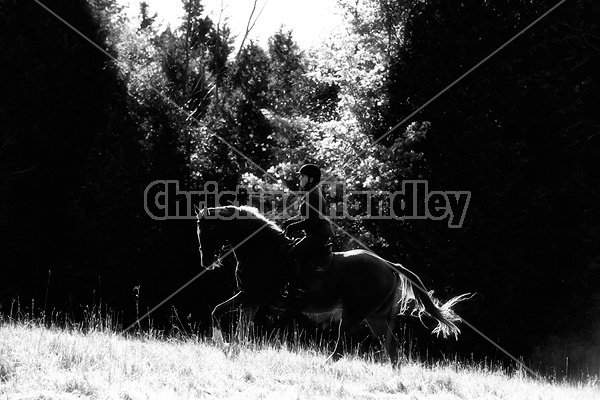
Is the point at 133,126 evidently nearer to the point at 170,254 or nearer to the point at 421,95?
the point at 170,254

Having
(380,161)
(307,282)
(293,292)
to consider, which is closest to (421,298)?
(307,282)

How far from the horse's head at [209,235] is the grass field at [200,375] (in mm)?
1302

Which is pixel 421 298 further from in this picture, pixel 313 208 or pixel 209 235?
pixel 209 235

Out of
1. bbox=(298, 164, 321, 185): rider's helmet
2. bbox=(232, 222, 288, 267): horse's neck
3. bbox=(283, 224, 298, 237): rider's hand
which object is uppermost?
bbox=(298, 164, 321, 185): rider's helmet

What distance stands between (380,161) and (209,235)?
7.27 m

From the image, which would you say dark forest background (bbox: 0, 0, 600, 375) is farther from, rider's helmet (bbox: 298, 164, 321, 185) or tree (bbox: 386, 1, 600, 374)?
rider's helmet (bbox: 298, 164, 321, 185)

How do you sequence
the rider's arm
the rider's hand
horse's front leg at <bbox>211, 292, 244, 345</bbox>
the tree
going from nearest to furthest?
the rider's arm < horse's front leg at <bbox>211, 292, 244, 345</bbox> < the rider's hand < the tree

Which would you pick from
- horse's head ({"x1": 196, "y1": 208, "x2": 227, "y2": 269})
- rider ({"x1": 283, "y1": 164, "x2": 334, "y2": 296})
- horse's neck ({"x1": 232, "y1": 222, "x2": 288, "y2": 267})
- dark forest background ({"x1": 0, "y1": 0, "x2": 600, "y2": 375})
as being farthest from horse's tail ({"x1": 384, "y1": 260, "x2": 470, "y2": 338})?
dark forest background ({"x1": 0, "y1": 0, "x2": 600, "y2": 375})

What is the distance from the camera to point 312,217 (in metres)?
9.64

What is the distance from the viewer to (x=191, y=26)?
95.0ft

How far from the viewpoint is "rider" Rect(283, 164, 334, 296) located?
379 inches

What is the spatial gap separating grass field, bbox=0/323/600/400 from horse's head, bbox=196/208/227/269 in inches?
51.3

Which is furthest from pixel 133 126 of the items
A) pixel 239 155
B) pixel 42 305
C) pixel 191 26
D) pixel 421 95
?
pixel 191 26

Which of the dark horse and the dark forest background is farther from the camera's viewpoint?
the dark forest background
